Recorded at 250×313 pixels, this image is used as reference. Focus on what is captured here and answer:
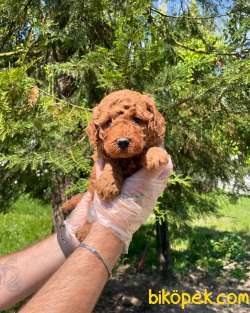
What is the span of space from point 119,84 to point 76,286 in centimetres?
171

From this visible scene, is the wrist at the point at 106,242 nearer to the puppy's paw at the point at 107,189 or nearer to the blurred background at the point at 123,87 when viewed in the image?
the puppy's paw at the point at 107,189

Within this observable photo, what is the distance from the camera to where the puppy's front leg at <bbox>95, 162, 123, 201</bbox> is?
164 cm

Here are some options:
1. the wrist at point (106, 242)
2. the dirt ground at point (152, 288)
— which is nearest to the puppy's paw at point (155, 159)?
the wrist at point (106, 242)

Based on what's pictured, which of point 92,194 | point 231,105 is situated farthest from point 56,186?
point 92,194

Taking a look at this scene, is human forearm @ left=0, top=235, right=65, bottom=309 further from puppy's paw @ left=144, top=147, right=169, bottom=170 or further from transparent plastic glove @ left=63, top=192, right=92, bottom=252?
puppy's paw @ left=144, top=147, right=169, bottom=170

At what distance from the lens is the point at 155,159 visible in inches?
62.4

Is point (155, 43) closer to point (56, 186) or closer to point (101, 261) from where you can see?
point (56, 186)

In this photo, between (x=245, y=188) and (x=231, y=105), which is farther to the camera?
(x=245, y=188)

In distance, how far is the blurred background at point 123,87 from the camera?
9.44ft

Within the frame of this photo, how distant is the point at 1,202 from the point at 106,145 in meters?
2.90

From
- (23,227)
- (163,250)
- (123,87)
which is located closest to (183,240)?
(163,250)

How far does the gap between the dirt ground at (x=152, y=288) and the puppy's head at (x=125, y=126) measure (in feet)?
12.1

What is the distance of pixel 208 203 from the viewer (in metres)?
4.40

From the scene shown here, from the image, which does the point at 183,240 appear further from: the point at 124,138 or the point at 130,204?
the point at 124,138
